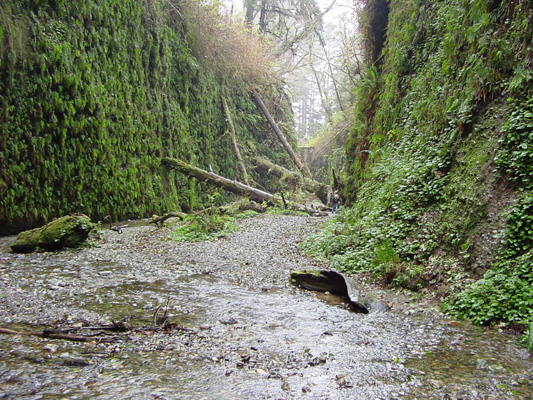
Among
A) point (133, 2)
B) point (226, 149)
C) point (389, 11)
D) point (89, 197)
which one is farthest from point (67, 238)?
point (226, 149)

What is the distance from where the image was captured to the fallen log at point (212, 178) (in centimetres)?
1309

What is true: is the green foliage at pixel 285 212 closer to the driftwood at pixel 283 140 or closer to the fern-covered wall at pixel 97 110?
the fern-covered wall at pixel 97 110

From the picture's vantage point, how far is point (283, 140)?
19234mm

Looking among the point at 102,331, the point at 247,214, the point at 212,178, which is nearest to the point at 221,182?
the point at 212,178

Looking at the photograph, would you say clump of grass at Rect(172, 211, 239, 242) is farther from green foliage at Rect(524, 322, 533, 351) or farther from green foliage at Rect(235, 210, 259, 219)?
green foliage at Rect(524, 322, 533, 351)

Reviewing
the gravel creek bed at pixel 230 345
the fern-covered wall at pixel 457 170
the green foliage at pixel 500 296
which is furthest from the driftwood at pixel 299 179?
the green foliage at pixel 500 296

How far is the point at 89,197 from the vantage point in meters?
9.56

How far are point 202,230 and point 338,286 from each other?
5100mm

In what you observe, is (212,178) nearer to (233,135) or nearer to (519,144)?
(233,135)

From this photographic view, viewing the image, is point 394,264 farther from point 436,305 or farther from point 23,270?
point 23,270

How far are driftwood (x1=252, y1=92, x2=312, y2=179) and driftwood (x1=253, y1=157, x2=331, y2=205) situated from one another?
1084 mm

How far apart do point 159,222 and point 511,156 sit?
8.94 meters

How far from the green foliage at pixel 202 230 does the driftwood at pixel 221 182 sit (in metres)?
3.73

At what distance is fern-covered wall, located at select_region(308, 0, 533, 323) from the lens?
3.82 metres
